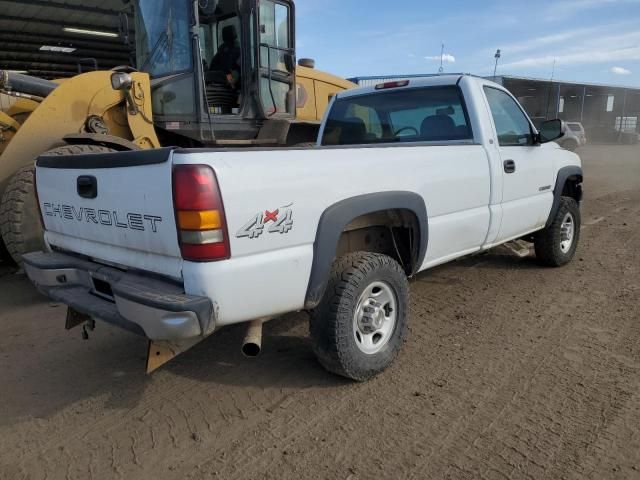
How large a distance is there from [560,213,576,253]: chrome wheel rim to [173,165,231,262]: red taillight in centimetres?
452

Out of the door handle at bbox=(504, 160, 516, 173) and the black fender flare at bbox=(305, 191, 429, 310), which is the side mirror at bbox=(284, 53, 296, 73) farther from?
the black fender flare at bbox=(305, 191, 429, 310)

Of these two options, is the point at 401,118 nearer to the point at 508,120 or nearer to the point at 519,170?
the point at 508,120

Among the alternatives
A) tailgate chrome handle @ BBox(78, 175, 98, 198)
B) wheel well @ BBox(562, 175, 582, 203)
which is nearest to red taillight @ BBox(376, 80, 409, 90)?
wheel well @ BBox(562, 175, 582, 203)

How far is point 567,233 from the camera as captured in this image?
19.0ft

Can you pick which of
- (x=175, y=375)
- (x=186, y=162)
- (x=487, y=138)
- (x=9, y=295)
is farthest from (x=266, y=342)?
(x=9, y=295)

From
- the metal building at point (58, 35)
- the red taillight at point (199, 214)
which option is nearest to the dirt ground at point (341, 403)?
the red taillight at point (199, 214)

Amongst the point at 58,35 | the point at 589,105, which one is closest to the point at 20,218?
the point at 58,35

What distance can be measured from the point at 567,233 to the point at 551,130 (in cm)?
145

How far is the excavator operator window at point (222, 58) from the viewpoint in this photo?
6.73 metres

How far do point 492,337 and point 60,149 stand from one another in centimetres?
444

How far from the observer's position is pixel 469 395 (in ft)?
10.0

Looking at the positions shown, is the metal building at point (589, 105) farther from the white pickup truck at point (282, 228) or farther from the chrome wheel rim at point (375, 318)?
the chrome wheel rim at point (375, 318)

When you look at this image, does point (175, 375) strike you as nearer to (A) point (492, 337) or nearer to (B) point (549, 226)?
(A) point (492, 337)

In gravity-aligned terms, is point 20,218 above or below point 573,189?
below
